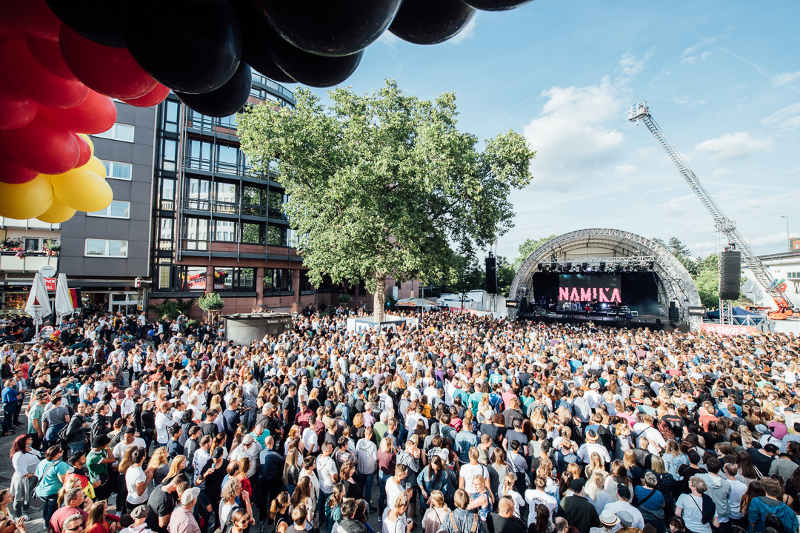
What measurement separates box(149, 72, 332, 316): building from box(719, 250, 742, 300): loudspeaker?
2939 centimetres

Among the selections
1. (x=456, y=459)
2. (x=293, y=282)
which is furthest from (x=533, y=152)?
(x=293, y=282)

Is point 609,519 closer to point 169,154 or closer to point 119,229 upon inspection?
point 119,229

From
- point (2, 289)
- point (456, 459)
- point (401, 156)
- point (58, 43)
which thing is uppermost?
point (401, 156)

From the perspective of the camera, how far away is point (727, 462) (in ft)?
14.5

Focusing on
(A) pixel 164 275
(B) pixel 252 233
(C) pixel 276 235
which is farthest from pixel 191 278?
(C) pixel 276 235

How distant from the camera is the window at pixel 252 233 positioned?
27.1 metres

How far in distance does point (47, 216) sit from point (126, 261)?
23.1m

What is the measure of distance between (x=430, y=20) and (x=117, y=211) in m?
26.8

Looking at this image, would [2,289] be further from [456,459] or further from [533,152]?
[533,152]

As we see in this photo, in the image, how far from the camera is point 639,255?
2545cm

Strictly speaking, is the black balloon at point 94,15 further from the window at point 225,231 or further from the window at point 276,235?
the window at point 276,235

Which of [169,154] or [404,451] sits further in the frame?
[169,154]

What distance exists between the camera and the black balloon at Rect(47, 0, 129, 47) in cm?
163

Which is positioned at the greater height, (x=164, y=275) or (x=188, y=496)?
(x=164, y=275)
